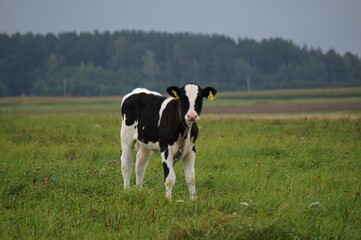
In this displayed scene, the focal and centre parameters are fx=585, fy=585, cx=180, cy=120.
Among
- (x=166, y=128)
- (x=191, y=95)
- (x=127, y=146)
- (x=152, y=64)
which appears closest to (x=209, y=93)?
(x=191, y=95)

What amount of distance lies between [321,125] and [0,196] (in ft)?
49.4

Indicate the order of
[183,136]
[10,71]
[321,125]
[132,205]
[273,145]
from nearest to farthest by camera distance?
[132,205] < [183,136] < [273,145] < [321,125] < [10,71]

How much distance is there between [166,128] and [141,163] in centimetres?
134

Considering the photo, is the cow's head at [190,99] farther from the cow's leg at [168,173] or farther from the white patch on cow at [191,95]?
the cow's leg at [168,173]

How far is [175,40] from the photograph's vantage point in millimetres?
156125

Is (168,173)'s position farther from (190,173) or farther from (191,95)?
(191,95)

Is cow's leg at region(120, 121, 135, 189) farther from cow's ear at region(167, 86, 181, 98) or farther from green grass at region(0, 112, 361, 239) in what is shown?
cow's ear at region(167, 86, 181, 98)

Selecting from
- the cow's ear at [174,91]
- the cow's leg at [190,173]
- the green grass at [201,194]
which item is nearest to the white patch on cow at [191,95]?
the cow's ear at [174,91]

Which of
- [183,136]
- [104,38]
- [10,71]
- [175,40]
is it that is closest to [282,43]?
[175,40]

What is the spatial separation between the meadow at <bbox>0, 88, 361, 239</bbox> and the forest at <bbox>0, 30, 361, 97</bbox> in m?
109

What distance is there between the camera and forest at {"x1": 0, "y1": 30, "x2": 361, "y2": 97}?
128m

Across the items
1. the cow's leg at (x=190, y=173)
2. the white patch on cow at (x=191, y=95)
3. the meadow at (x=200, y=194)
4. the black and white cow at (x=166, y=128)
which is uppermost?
the white patch on cow at (x=191, y=95)

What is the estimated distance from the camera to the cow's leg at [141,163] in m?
11.3

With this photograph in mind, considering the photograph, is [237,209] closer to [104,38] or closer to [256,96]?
[256,96]
